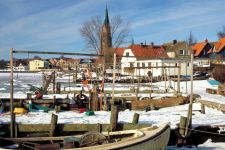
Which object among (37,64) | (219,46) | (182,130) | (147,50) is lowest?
(182,130)

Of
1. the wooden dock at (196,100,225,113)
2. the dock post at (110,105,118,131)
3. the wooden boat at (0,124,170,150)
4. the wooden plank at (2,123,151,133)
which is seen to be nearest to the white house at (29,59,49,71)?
the wooden dock at (196,100,225,113)

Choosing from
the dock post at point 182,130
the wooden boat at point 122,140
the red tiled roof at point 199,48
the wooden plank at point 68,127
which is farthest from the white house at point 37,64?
the wooden boat at point 122,140

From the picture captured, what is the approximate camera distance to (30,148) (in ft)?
30.6

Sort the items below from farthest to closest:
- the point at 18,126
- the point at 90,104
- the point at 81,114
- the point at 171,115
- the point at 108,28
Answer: the point at 108,28
the point at 90,104
the point at 81,114
the point at 171,115
the point at 18,126

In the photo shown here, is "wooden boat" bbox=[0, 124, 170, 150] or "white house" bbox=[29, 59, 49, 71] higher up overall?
"white house" bbox=[29, 59, 49, 71]

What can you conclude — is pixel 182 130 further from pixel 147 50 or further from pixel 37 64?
pixel 37 64

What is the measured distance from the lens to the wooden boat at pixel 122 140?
8.26 meters

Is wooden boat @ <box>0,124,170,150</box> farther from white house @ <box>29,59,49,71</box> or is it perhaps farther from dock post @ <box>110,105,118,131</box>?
white house @ <box>29,59,49,71</box>

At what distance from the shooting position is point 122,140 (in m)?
8.93

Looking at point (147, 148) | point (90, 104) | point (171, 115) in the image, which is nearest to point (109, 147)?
point (147, 148)

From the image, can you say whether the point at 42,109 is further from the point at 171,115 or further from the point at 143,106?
the point at 171,115

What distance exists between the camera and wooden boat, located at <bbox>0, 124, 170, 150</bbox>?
325 inches

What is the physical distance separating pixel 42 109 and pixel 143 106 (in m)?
4.98

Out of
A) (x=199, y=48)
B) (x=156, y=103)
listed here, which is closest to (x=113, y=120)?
(x=156, y=103)
